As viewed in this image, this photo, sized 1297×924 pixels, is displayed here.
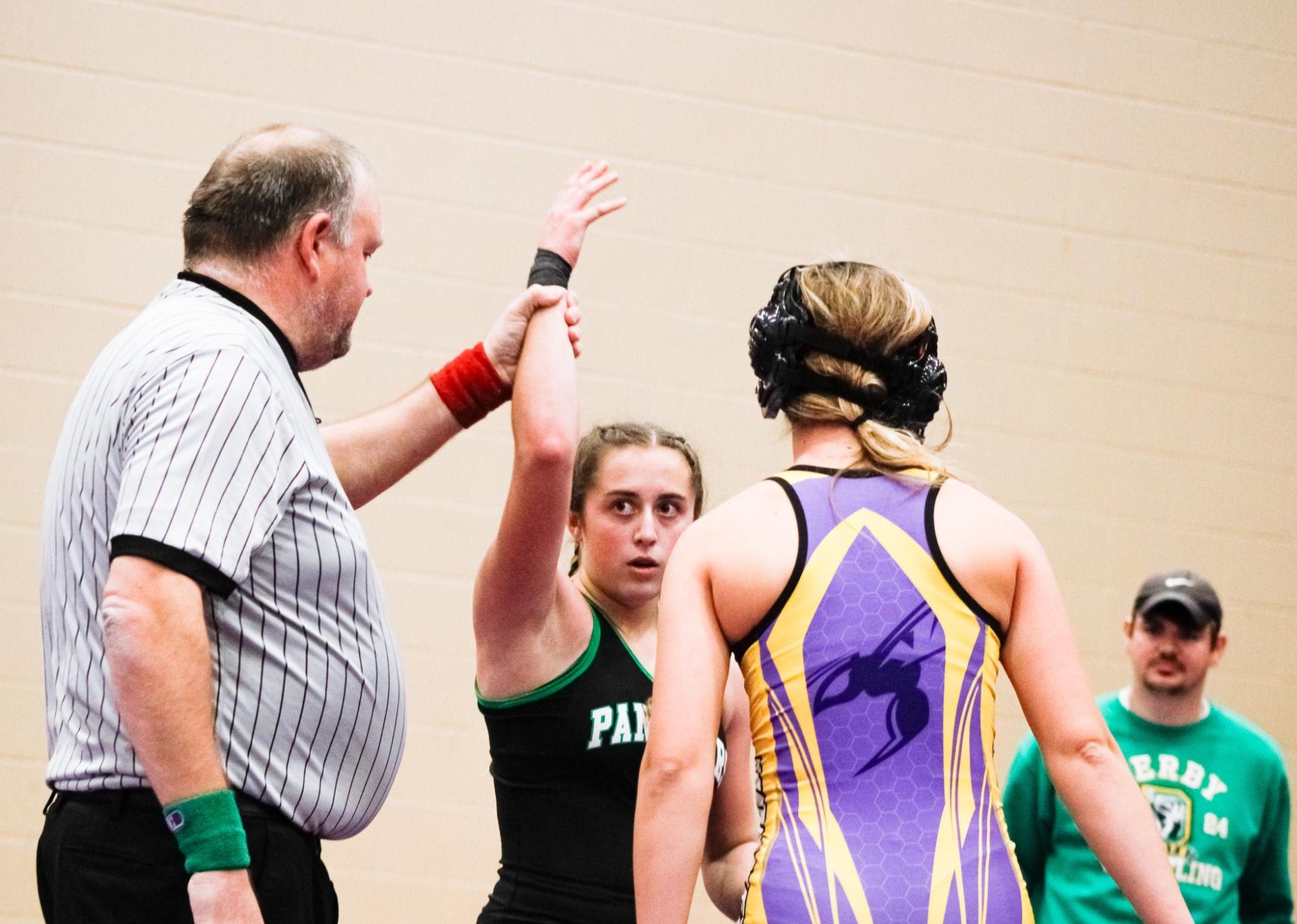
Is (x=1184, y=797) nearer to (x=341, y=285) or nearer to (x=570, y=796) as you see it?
(x=570, y=796)

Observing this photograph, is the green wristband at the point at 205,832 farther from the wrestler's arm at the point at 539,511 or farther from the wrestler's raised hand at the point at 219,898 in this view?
the wrestler's arm at the point at 539,511

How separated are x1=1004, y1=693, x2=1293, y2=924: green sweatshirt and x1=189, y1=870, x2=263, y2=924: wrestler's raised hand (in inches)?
99.6

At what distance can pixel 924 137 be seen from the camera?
15.1 ft

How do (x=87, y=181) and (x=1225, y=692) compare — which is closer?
(x=87, y=181)

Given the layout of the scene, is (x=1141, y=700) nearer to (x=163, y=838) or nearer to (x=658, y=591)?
(x=658, y=591)

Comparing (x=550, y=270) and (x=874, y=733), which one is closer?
(x=874, y=733)

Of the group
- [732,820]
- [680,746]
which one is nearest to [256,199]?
[680,746]

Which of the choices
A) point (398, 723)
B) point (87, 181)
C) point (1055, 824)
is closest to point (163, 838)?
point (398, 723)

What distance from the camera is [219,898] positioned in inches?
64.4

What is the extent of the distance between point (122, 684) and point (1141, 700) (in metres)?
2.86

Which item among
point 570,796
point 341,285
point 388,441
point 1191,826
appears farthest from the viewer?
point 1191,826

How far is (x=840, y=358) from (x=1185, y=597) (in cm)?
215

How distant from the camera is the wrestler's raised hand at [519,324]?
2287 mm

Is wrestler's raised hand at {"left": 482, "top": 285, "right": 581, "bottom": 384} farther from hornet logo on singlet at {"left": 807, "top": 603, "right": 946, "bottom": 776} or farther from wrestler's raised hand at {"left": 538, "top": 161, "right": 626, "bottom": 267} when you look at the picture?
hornet logo on singlet at {"left": 807, "top": 603, "right": 946, "bottom": 776}
